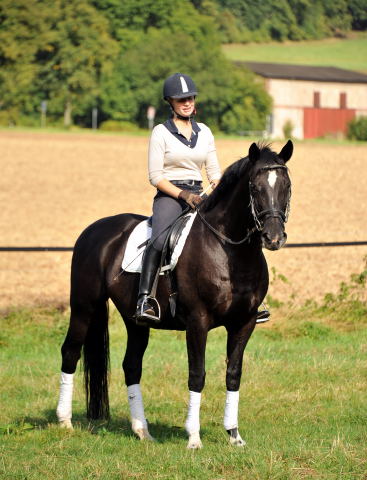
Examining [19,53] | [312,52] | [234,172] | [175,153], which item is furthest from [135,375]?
[312,52]

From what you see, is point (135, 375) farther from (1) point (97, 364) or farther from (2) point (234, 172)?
(2) point (234, 172)

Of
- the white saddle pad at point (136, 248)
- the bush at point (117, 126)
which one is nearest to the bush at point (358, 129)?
the bush at point (117, 126)

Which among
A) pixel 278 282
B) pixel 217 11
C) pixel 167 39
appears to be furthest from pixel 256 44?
pixel 278 282

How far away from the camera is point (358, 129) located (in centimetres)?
6869

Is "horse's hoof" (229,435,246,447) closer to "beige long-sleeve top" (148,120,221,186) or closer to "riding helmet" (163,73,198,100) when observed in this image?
"beige long-sleeve top" (148,120,221,186)

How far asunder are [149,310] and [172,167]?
1.13 metres

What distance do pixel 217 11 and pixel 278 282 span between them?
98.0 meters

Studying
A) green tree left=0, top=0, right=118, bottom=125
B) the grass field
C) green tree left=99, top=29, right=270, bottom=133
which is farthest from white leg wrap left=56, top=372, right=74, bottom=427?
green tree left=0, top=0, right=118, bottom=125

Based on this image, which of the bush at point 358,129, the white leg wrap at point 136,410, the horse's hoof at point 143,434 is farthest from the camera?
the bush at point 358,129

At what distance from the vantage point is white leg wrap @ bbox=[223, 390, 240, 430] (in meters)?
6.66

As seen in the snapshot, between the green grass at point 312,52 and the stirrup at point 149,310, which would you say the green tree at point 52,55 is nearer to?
the green grass at point 312,52

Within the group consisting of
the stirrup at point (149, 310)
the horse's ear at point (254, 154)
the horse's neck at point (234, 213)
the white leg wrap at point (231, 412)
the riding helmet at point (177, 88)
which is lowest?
the white leg wrap at point (231, 412)

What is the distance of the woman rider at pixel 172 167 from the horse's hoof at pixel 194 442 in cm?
93

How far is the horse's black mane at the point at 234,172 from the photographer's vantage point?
6148mm
